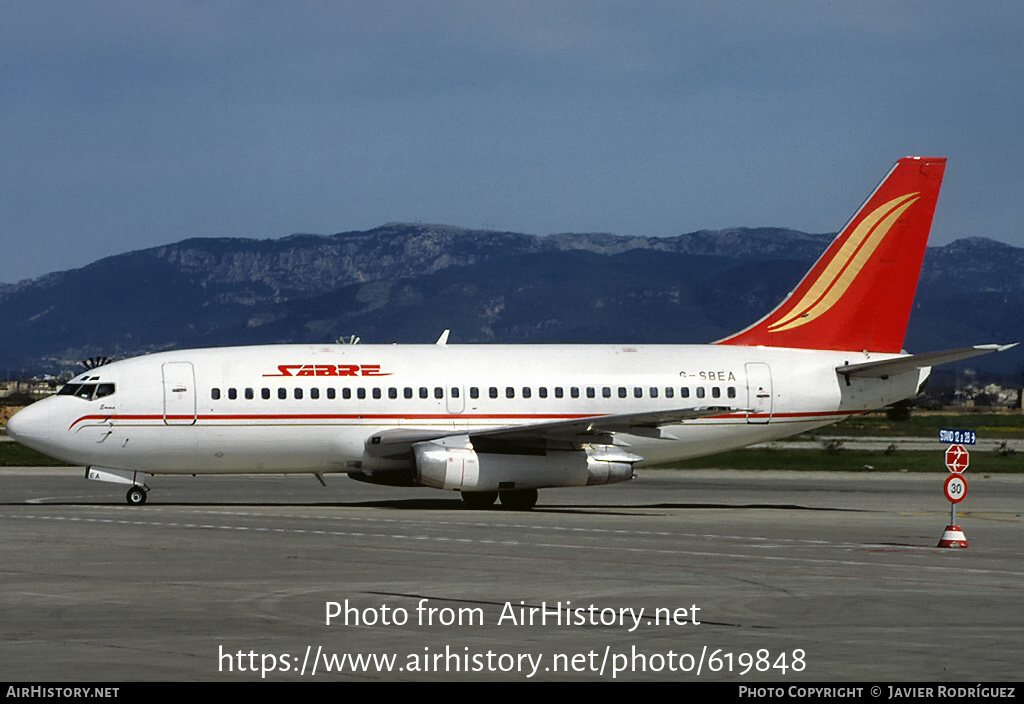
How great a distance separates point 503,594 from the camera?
61.4ft

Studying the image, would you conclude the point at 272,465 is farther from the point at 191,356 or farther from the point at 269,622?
the point at 269,622

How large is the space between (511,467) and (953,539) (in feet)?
39.0

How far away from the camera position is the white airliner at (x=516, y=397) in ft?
115

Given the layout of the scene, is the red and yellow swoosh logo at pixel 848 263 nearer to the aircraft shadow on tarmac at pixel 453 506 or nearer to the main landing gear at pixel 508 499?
the aircraft shadow on tarmac at pixel 453 506

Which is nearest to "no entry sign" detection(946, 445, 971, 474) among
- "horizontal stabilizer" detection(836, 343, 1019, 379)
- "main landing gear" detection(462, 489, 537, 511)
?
"horizontal stabilizer" detection(836, 343, 1019, 379)

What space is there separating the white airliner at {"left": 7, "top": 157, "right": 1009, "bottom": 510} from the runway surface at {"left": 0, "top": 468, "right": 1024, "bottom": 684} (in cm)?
129

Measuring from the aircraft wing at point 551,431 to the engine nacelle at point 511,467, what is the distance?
1.13 feet

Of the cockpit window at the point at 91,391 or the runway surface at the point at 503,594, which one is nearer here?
the runway surface at the point at 503,594

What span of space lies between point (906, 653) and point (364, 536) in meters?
14.0

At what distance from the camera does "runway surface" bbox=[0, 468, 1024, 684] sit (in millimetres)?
13742

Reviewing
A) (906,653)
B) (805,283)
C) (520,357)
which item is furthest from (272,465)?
(906,653)

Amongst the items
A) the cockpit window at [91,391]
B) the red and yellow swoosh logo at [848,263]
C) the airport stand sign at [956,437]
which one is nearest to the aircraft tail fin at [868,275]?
the red and yellow swoosh logo at [848,263]

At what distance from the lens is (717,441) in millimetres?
38062
